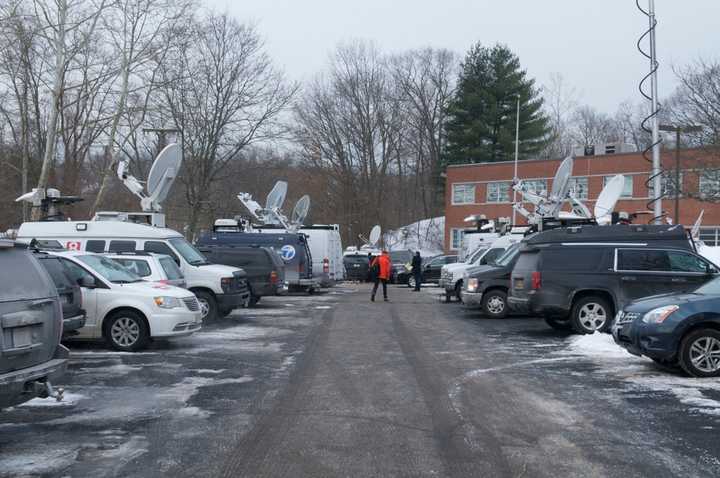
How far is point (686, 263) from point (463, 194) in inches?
1782

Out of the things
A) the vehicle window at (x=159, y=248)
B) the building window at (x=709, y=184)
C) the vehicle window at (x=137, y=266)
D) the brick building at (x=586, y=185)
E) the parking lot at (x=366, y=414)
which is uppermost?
the brick building at (x=586, y=185)

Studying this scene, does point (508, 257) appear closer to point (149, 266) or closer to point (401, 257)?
point (149, 266)

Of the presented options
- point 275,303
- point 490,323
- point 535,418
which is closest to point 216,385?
point 535,418

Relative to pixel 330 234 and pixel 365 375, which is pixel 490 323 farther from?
pixel 330 234

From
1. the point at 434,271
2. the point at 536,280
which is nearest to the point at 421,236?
the point at 434,271

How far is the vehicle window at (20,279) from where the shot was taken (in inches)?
250

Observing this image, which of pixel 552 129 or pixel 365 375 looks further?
pixel 552 129

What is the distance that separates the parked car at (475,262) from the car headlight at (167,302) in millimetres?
11574

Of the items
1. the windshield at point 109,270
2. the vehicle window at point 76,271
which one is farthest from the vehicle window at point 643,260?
the vehicle window at point 76,271

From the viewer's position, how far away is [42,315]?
668 centimetres

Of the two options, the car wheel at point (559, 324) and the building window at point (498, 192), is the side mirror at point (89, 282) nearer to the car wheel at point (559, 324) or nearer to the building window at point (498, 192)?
the car wheel at point (559, 324)

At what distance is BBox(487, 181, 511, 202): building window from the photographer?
58.2m

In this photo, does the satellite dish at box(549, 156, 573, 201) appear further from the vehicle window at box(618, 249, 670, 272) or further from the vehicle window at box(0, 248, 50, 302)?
the vehicle window at box(0, 248, 50, 302)

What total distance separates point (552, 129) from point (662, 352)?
62429mm
